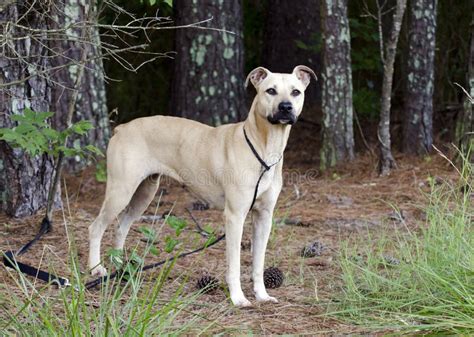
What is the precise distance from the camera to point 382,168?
343 inches

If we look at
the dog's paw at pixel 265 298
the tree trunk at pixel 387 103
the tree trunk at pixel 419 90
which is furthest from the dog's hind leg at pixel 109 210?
the tree trunk at pixel 419 90

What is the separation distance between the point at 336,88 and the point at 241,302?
4455 millimetres

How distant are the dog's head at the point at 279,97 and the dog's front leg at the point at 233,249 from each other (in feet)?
2.11

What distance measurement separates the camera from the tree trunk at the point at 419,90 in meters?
9.23

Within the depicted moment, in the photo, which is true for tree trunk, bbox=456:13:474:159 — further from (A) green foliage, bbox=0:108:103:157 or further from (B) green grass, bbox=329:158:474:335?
(A) green foliage, bbox=0:108:103:157

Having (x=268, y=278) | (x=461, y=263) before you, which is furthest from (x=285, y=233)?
(x=461, y=263)

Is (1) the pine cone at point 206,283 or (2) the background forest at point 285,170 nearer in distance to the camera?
(2) the background forest at point 285,170

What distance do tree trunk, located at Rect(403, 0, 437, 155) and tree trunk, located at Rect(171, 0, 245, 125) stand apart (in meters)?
1.96

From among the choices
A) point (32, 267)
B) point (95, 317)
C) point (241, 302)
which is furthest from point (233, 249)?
point (95, 317)

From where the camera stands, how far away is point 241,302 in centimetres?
495

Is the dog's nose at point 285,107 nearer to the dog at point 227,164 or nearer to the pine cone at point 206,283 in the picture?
the dog at point 227,164

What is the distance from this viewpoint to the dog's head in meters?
5.00

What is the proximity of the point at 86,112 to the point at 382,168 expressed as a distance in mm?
3246

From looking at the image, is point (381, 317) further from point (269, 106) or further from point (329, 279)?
point (269, 106)
